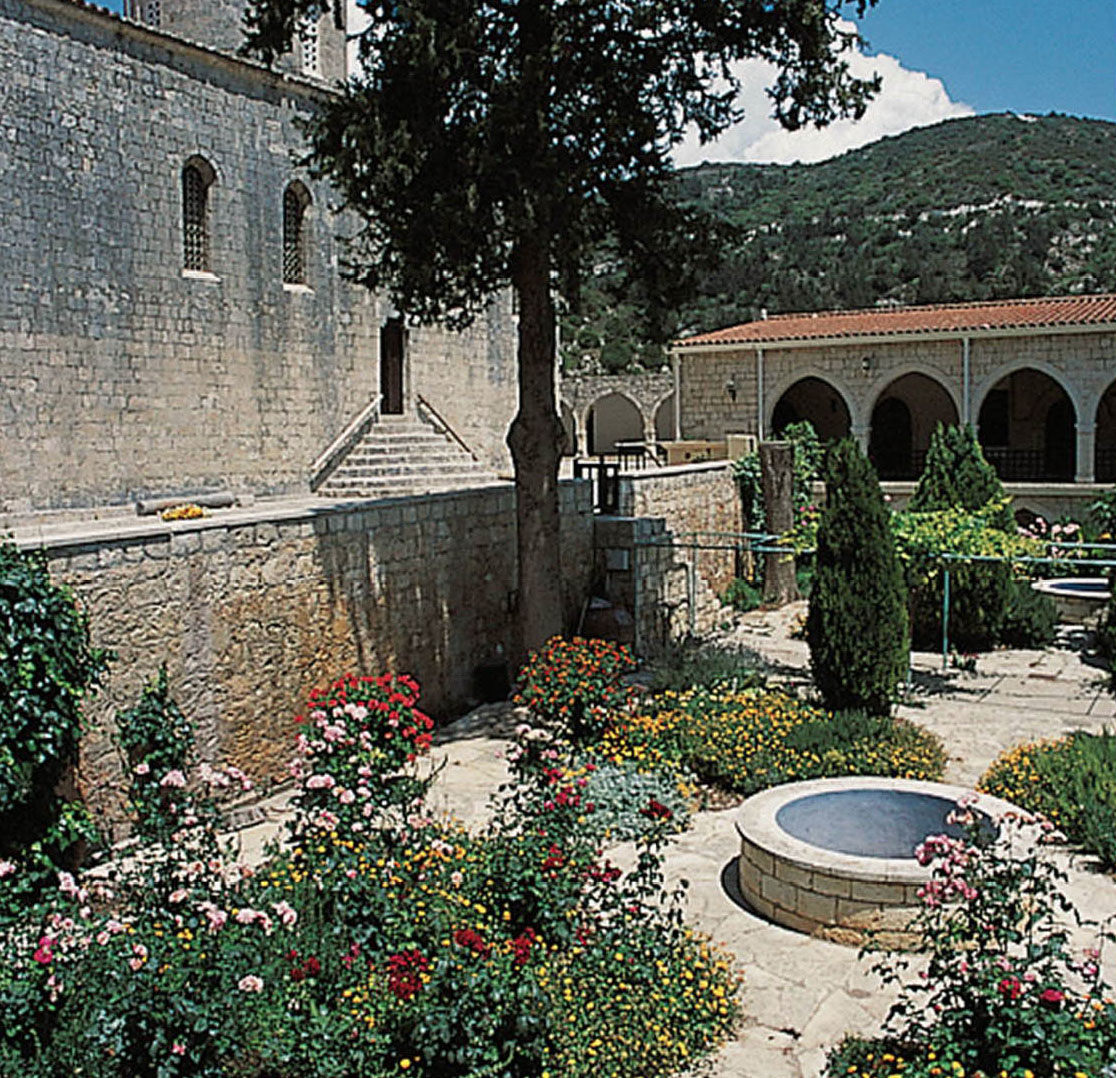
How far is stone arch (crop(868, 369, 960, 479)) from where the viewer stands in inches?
1156

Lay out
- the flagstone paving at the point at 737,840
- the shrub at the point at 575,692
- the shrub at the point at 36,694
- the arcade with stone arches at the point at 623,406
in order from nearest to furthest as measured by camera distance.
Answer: the flagstone paving at the point at 737,840
the shrub at the point at 36,694
the shrub at the point at 575,692
the arcade with stone arches at the point at 623,406

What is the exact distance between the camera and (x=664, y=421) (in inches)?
1518

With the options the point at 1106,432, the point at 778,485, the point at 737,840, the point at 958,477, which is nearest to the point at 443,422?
the point at 778,485

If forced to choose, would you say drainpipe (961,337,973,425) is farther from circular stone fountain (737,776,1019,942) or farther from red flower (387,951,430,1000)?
red flower (387,951,430,1000)

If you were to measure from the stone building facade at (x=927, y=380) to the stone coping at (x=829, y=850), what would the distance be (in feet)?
59.9

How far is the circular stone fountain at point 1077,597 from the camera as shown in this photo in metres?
16.5

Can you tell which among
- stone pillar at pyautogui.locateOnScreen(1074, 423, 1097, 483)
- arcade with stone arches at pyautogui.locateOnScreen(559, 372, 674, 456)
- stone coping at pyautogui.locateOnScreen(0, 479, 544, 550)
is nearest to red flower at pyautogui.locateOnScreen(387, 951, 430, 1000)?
stone coping at pyautogui.locateOnScreen(0, 479, 544, 550)

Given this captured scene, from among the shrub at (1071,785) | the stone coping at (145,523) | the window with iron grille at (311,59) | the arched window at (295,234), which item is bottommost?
the shrub at (1071,785)

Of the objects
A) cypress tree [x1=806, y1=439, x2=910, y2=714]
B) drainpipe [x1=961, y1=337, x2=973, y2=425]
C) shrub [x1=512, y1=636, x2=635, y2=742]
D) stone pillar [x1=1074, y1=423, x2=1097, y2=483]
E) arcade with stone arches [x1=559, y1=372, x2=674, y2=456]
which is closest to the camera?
shrub [x1=512, y1=636, x2=635, y2=742]

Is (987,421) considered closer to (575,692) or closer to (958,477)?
(958,477)

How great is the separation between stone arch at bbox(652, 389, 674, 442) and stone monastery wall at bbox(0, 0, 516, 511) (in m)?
19.0

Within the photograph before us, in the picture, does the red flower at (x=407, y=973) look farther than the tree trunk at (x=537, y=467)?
No

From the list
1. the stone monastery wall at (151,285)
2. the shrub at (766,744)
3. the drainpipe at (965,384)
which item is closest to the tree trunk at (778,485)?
the drainpipe at (965,384)

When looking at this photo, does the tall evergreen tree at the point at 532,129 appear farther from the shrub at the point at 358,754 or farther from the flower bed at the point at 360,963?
the flower bed at the point at 360,963
